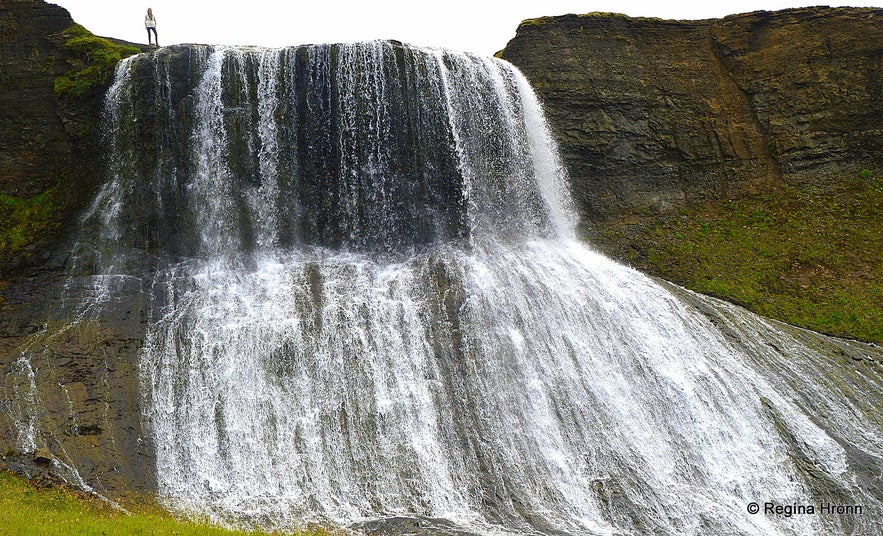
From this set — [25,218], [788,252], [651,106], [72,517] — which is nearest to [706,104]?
[651,106]

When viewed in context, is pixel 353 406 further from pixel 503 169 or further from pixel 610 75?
pixel 610 75

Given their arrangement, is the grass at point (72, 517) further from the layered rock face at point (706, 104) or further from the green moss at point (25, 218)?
the layered rock face at point (706, 104)

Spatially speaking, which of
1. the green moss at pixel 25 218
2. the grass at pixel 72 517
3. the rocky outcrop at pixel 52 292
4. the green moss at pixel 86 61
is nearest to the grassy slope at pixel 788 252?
the grass at pixel 72 517

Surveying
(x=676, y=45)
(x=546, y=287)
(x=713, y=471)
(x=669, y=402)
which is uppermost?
(x=676, y=45)

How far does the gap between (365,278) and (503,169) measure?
6307mm

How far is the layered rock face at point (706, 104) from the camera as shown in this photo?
80.9 ft

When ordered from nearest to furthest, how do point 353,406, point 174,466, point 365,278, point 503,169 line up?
1. point 174,466
2. point 353,406
3. point 365,278
4. point 503,169

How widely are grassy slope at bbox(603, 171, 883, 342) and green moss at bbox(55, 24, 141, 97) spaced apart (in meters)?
16.4

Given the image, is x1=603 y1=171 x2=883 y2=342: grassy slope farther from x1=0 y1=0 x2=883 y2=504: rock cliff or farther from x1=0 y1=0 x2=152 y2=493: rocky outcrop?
x1=0 y1=0 x2=152 y2=493: rocky outcrop

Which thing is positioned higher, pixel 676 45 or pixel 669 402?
pixel 676 45

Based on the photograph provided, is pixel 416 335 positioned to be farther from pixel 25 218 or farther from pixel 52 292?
pixel 25 218

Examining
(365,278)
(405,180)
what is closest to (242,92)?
(405,180)

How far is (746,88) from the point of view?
26125mm

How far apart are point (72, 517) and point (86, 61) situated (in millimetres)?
14606
